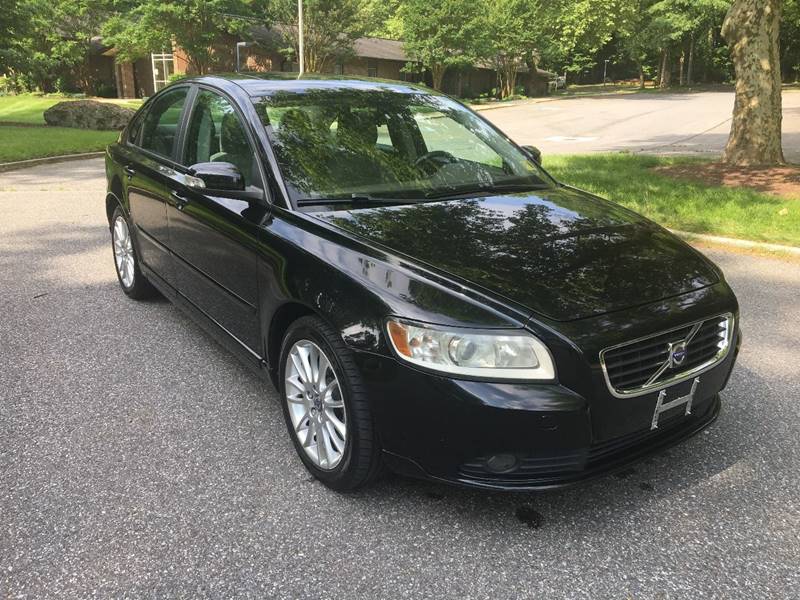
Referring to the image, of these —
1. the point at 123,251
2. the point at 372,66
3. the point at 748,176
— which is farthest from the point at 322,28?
the point at 123,251

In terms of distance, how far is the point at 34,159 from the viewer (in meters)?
14.0

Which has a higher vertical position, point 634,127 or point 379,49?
point 379,49

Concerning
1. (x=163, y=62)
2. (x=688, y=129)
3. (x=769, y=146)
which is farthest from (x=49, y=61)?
(x=769, y=146)

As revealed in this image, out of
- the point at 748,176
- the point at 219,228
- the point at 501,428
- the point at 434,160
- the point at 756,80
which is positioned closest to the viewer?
the point at 501,428

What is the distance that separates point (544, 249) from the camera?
283cm

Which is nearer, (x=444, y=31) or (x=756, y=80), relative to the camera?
(x=756, y=80)

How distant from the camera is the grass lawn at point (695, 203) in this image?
7281 mm

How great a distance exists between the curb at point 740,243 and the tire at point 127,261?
5462 mm

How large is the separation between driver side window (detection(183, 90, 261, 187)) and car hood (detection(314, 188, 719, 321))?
2.18ft

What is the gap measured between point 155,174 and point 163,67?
43266 millimetres

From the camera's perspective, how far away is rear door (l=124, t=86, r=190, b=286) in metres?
4.22

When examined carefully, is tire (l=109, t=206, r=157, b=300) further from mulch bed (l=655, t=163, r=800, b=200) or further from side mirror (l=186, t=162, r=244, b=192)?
mulch bed (l=655, t=163, r=800, b=200)

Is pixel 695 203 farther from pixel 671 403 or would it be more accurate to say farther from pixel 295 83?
pixel 671 403

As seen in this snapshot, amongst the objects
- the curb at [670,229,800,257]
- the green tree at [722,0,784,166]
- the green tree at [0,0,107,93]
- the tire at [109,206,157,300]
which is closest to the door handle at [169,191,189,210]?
the tire at [109,206,157,300]
